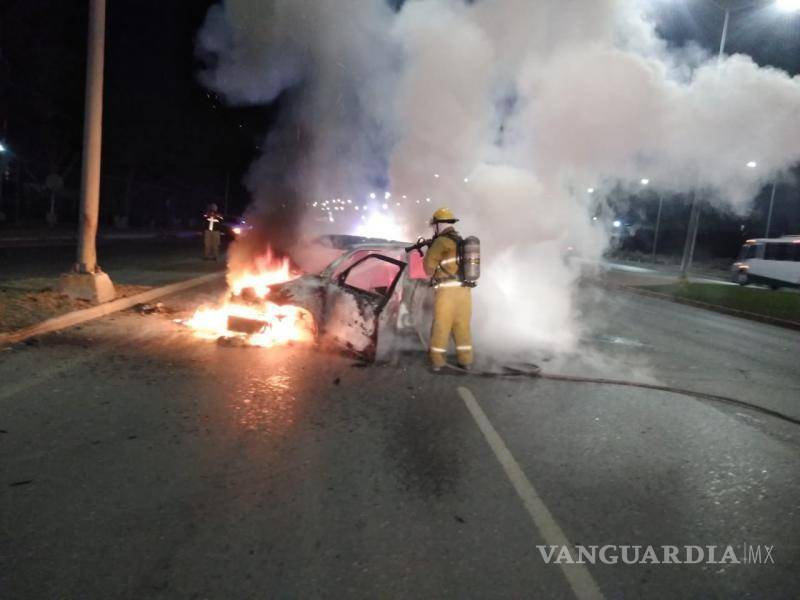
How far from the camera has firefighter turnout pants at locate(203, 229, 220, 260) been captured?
18.3 metres

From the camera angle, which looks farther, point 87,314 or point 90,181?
point 90,181

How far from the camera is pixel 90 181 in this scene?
31.3ft

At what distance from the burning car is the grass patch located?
39.8 ft

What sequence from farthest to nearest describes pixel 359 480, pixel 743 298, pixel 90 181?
pixel 743 298
pixel 90 181
pixel 359 480

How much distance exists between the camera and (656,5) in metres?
9.23

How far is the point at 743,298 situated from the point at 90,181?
17.2m

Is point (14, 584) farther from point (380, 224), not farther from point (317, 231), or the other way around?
point (317, 231)

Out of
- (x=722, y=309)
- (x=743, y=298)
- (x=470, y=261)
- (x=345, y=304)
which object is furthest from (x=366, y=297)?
(x=743, y=298)

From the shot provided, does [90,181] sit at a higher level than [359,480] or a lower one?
higher

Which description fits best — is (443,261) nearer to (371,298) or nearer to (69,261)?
(371,298)

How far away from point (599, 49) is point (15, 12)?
2581 centimetres

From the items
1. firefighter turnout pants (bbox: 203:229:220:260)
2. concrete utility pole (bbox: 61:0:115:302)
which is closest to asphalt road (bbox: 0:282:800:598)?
concrete utility pole (bbox: 61:0:115:302)

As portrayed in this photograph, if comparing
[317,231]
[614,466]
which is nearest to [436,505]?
[614,466]

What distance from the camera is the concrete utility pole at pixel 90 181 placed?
942cm
